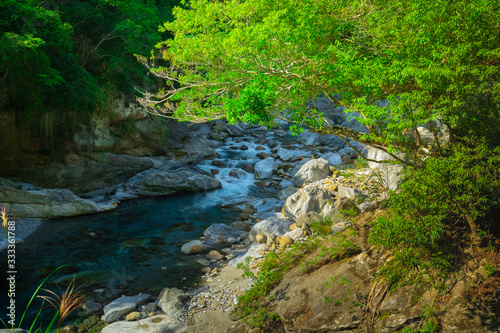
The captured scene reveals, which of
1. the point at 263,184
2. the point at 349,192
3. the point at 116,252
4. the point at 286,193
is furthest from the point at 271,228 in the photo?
the point at 263,184

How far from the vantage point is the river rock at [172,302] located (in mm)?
7141

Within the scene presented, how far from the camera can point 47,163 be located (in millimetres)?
15016

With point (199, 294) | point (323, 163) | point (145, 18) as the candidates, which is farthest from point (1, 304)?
point (145, 18)

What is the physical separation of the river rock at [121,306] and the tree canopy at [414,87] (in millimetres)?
5128

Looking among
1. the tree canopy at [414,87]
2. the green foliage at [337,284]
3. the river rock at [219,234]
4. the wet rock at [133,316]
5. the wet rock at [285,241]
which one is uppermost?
the tree canopy at [414,87]

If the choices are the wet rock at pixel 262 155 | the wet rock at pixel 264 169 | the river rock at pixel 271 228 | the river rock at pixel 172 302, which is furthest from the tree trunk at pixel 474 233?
the wet rock at pixel 262 155

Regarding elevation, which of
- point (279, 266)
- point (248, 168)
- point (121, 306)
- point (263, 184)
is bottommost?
point (263, 184)

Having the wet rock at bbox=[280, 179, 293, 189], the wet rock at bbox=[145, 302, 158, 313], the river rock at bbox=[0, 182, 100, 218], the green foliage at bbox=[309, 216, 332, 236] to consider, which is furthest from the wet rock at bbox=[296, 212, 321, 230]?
the river rock at bbox=[0, 182, 100, 218]

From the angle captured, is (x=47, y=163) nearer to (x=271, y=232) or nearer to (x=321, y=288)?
(x=271, y=232)

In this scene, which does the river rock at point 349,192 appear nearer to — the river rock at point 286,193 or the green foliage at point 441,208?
the river rock at point 286,193

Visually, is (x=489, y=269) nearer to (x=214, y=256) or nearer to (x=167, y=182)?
(x=214, y=256)

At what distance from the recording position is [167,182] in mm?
16406

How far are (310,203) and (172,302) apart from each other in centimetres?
507

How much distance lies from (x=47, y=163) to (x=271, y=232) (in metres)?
11.5
